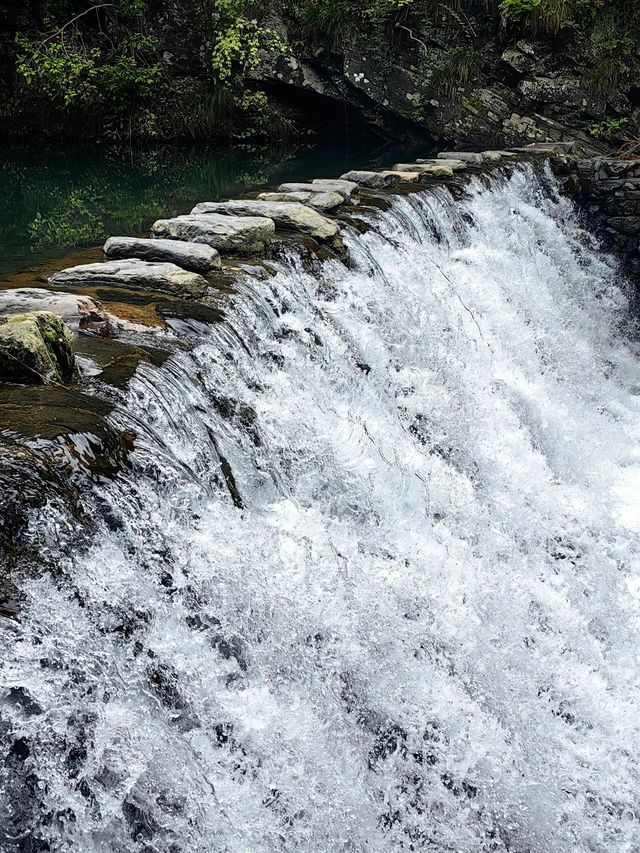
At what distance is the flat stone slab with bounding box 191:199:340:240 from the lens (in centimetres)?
548

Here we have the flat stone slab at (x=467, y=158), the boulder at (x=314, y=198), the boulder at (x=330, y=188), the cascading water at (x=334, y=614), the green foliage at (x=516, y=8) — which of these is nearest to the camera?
the cascading water at (x=334, y=614)

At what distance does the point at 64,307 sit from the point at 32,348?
0.92m

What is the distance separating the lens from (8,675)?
2.08 m

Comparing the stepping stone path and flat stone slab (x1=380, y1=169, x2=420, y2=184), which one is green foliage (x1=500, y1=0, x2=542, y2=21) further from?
flat stone slab (x1=380, y1=169, x2=420, y2=184)

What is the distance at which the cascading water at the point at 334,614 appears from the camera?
7.55 ft

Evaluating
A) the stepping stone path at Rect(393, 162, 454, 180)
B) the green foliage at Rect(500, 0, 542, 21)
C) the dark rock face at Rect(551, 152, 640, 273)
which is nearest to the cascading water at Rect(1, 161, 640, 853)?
the stepping stone path at Rect(393, 162, 454, 180)

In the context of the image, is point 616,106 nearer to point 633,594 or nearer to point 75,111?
point 75,111

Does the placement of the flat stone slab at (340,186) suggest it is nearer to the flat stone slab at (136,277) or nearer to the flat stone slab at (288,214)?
the flat stone slab at (288,214)

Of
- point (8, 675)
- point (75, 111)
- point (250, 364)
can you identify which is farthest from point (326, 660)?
point (75, 111)

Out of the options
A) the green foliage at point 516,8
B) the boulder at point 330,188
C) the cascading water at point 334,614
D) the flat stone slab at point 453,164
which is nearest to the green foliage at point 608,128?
the green foliage at point 516,8

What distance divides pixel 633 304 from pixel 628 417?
264 centimetres

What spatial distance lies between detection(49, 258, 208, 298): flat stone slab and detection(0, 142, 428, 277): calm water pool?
1430mm

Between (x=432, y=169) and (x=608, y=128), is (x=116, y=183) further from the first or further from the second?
(x=608, y=128)

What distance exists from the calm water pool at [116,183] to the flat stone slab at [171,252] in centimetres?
130
